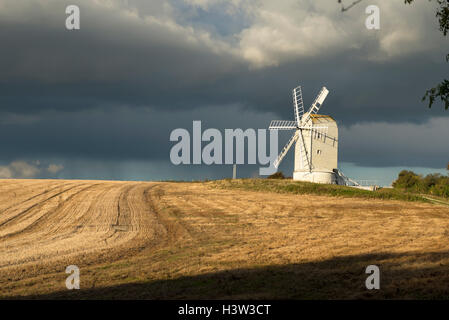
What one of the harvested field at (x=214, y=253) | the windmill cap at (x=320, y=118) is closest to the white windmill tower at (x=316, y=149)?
the windmill cap at (x=320, y=118)

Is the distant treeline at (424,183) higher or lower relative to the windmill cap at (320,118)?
lower

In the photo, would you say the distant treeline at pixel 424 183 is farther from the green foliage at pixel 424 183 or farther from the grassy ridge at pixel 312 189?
the grassy ridge at pixel 312 189

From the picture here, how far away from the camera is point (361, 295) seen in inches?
336

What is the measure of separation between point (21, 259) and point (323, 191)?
3395 centimetres

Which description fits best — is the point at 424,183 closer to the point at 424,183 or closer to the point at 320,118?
the point at 424,183

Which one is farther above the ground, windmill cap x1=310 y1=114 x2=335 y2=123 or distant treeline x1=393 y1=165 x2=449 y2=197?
windmill cap x1=310 y1=114 x2=335 y2=123

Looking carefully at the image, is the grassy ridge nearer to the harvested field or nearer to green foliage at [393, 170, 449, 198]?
green foliage at [393, 170, 449, 198]

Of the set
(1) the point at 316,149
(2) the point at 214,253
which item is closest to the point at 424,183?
(1) the point at 316,149

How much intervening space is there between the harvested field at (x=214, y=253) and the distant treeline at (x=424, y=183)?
32243 mm

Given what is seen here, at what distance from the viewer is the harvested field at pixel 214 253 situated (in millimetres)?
9250

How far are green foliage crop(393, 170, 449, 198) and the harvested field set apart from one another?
1266 inches

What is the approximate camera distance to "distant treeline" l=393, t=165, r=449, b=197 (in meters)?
53.8

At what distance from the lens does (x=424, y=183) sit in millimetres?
65500

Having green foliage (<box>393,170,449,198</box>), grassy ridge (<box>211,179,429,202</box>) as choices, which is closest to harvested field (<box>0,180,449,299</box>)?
grassy ridge (<box>211,179,429,202</box>)
